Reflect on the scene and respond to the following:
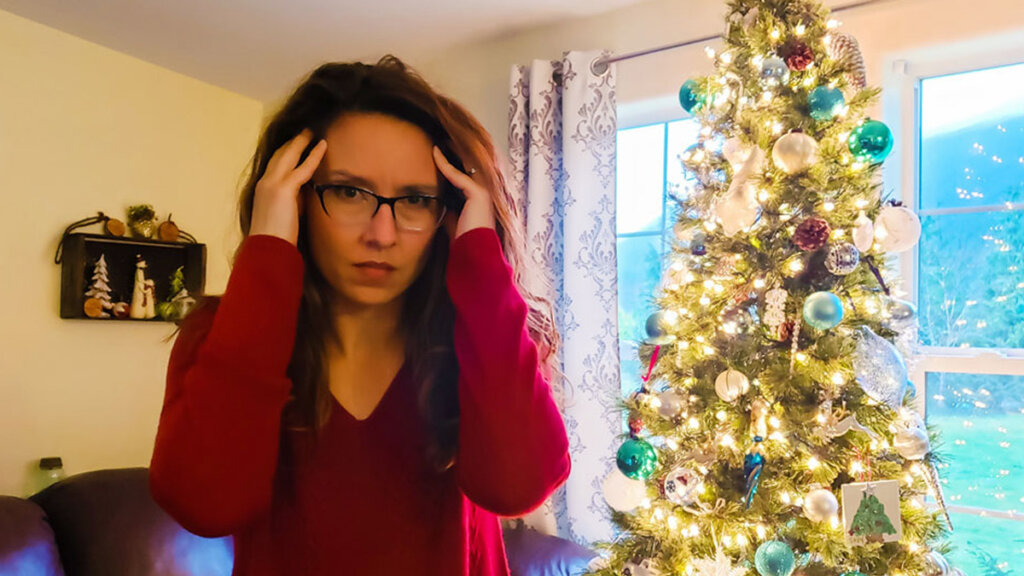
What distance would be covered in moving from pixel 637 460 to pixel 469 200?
2.45 ft

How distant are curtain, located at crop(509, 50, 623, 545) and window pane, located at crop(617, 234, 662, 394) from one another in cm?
22

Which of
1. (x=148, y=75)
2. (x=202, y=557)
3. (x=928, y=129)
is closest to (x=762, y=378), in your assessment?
(x=928, y=129)

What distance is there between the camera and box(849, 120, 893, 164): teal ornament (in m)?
1.16

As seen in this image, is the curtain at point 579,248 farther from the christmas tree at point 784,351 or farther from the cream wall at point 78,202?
the cream wall at point 78,202

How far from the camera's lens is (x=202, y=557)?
207 cm

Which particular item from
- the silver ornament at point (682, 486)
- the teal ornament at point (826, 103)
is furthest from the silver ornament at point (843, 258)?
the silver ornament at point (682, 486)

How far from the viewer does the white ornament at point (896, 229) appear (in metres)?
1.19

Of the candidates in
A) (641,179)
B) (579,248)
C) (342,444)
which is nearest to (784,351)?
(342,444)

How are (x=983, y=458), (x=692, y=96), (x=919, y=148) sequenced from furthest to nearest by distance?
(x=919, y=148)
(x=983, y=458)
(x=692, y=96)

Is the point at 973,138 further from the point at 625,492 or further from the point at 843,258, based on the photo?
the point at 625,492

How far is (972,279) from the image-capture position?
6.18 feet

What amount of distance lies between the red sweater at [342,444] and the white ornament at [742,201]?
0.61 meters

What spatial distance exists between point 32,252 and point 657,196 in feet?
7.18

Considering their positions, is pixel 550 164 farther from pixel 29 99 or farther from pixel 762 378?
pixel 29 99
